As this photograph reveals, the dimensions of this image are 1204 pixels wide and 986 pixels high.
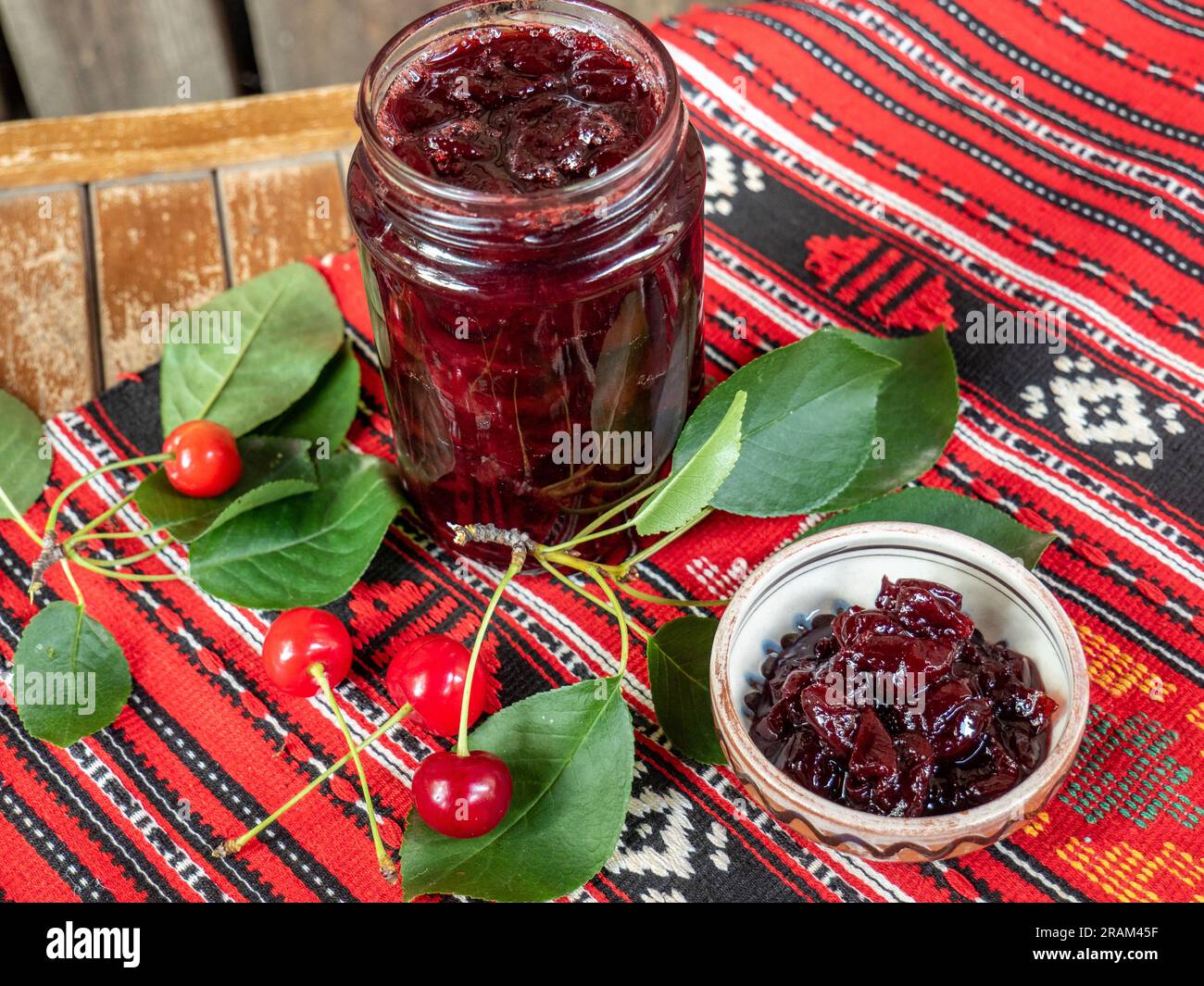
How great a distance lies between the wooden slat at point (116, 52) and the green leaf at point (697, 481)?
1.60m

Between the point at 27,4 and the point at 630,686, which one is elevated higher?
the point at 27,4

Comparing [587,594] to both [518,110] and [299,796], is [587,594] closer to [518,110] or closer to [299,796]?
[299,796]

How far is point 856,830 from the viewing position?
90 centimetres

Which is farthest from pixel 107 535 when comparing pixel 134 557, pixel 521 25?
pixel 521 25

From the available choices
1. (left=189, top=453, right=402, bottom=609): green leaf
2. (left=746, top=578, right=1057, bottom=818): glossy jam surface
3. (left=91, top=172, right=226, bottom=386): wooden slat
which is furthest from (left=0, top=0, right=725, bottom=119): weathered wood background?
(left=746, top=578, right=1057, bottom=818): glossy jam surface

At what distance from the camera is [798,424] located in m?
1.10

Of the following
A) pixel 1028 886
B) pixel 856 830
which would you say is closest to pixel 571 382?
pixel 856 830

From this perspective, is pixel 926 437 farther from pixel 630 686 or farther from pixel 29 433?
pixel 29 433

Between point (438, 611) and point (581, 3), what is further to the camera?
point (438, 611)

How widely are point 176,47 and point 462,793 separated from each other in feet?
5.71

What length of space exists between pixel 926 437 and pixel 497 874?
0.54 m

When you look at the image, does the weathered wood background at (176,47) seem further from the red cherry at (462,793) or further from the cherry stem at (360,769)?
the red cherry at (462,793)

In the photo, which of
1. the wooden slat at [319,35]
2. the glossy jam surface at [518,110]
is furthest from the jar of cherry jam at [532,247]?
the wooden slat at [319,35]

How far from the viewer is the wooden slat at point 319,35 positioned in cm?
230
